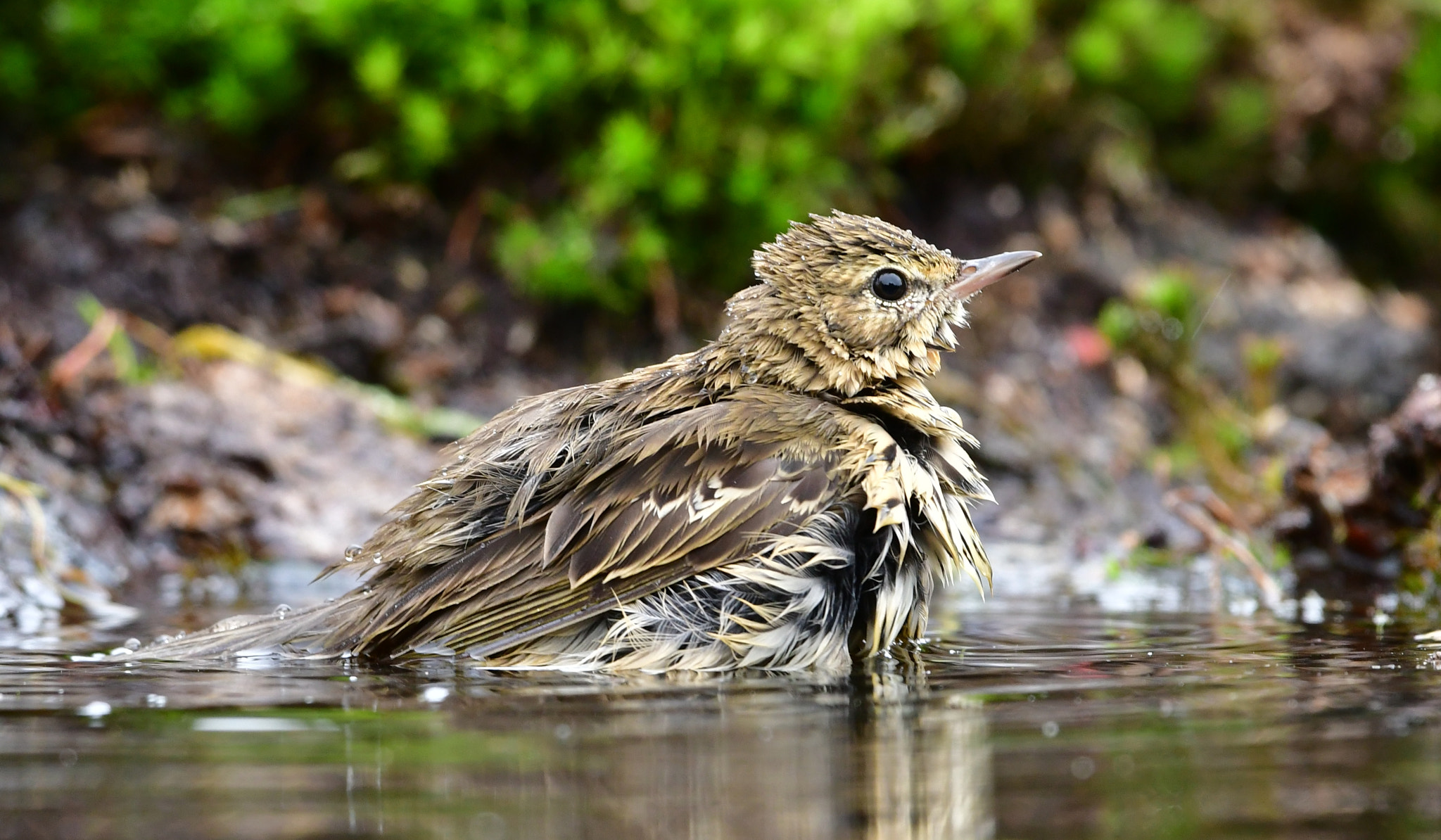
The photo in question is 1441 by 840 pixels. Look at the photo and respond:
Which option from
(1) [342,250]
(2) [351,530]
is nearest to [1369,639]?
(2) [351,530]

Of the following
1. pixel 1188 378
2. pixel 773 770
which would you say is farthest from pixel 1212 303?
pixel 773 770

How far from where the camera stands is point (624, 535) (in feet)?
15.4

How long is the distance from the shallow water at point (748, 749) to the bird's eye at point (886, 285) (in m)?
1.29

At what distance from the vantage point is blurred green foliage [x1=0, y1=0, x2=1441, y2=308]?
8375 mm

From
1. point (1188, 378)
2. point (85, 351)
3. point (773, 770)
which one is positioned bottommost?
point (773, 770)

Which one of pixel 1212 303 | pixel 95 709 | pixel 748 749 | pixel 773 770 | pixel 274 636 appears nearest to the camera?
pixel 773 770

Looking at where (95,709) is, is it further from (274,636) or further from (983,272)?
(983,272)

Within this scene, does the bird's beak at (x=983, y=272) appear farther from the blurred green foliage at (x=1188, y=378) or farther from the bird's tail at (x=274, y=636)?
the bird's tail at (x=274, y=636)

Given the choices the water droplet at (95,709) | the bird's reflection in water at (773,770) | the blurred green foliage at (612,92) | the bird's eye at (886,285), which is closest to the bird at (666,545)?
the bird's eye at (886,285)

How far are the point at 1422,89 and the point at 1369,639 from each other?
7.13 m

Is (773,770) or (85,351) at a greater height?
(85,351)

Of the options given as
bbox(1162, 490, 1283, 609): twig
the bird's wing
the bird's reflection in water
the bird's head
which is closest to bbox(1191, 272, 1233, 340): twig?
bbox(1162, 490, 1283, 609): twig

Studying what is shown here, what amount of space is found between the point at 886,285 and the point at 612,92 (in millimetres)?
3611

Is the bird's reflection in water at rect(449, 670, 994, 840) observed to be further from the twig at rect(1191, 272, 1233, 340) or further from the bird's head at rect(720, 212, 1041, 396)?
the twig at rect(1191, 272, 1233, 340)
